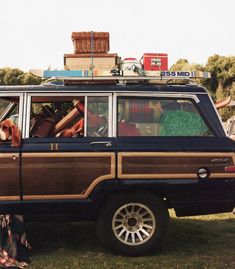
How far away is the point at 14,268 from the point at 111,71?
8.61 ft

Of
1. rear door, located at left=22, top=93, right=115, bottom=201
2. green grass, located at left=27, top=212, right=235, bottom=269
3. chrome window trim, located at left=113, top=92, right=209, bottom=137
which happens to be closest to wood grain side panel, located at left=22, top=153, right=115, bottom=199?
rear door, located at left=22, top=93, right=115, bottom=201

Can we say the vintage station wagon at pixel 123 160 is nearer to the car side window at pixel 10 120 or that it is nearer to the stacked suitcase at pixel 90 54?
the car side window at pixel 10 120

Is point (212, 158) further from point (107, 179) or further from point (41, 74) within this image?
point (41, 74)

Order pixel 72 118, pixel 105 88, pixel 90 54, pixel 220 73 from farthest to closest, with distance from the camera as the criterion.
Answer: pixel 220 73
pixel 90 54
pixel 72 118
pixel 105 88

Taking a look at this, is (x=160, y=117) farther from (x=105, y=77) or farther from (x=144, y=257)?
(x=144, y=257)

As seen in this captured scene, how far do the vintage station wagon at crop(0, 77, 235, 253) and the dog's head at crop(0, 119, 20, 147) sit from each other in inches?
0.5

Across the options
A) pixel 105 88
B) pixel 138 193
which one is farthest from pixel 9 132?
pixel 138 193

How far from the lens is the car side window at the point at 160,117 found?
557 cm

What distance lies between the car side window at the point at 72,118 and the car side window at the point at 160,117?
25 centimetres

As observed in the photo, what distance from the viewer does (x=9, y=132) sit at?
212 inches

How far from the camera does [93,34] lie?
6.20 meters

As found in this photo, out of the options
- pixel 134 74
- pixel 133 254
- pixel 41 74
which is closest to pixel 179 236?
pixel 133 254

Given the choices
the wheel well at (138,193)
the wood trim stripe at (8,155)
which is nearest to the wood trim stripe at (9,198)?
the wood trim stripe at (8,155)

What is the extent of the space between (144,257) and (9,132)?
2.19 metres
